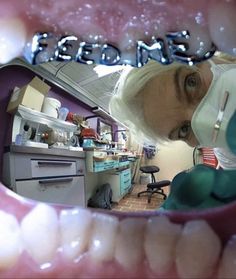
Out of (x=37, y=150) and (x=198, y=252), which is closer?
(x=198, y=252)

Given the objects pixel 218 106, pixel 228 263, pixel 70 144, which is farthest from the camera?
pixel 70 144

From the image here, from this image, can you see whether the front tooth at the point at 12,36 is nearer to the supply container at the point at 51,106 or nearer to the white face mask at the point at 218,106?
the white face mask at the point at 218,106

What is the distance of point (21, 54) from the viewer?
209 millimetres

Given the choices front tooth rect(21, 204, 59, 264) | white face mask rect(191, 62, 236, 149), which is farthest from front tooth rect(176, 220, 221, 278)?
white face mask rect(191, 62, 236, 149)

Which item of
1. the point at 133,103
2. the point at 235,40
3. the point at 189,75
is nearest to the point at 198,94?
the point at 189,75

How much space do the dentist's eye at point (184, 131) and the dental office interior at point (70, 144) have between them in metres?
0.08

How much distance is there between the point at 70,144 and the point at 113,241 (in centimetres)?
101

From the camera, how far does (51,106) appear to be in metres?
0.92

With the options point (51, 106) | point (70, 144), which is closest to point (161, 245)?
point (51, 106)

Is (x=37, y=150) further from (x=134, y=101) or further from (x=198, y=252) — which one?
(x=198, y=252)

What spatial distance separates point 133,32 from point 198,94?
1.63 feet

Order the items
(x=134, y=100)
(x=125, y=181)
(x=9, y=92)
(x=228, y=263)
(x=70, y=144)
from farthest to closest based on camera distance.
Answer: (x=125, y=181), (x=70, y=144), (x=134, y=100), (x=9, y=92), (x=228, y=263)

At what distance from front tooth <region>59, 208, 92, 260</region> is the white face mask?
1.18ft

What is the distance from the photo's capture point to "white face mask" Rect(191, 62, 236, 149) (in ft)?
1.53
